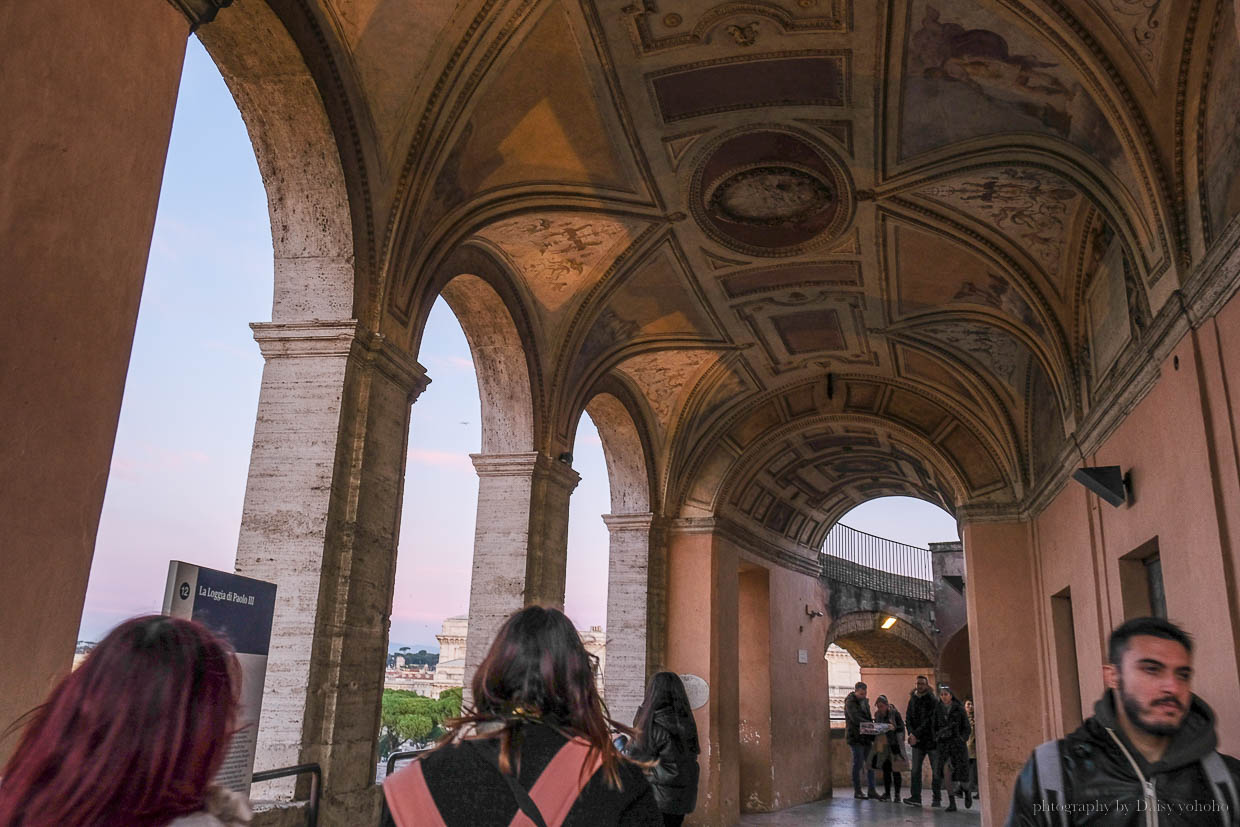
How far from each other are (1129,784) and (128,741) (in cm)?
213

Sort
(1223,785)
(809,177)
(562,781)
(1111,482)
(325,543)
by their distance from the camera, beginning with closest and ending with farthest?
(562,781)
(1223,785)
(325,543)
(1111,482)
(809,177)

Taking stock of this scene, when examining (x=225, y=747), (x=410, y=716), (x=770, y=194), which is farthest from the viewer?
(x=770, y=194)

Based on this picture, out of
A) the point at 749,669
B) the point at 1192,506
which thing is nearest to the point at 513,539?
the point at 1192,506

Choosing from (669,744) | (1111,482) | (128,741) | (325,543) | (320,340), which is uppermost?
(320,340)

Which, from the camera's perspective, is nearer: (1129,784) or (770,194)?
(1129,784)

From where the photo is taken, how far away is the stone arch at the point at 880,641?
21.6m

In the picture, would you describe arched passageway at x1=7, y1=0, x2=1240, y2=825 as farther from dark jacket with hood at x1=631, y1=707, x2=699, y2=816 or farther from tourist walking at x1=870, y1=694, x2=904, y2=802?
tourist walking at x1=870, y1=694, x2=904, y2=802

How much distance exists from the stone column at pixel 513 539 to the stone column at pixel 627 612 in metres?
3.14

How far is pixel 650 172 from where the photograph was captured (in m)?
8.36

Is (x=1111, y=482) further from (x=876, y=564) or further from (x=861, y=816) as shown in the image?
(x=876, y=564)

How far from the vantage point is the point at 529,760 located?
1.71 meters

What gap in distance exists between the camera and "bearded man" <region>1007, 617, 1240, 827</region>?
2.22m

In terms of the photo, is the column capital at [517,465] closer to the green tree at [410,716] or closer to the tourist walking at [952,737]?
the green tree at [410,716]

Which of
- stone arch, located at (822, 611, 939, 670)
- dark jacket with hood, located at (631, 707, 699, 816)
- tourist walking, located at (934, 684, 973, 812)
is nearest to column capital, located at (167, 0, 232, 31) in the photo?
dark jacket with hood, located at (631, 707, 699, 816)
